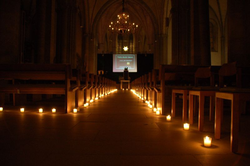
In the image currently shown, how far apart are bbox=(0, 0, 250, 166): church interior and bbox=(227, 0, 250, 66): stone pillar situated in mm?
25

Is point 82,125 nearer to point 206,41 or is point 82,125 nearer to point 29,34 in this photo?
point 206,41

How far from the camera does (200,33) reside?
27.8 ft

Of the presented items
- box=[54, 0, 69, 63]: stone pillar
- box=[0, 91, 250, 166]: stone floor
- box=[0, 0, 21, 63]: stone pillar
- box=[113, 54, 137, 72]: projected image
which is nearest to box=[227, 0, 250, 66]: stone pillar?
box=[0, 91, 250, 166]: stone floor

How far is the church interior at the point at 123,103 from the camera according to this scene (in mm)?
1746

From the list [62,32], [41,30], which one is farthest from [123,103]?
[62,32]

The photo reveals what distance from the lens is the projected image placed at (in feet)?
83.5

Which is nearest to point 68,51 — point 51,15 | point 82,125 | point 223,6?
point 51,15

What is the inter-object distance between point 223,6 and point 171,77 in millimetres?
15883

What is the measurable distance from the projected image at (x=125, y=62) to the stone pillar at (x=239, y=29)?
19.7 meters

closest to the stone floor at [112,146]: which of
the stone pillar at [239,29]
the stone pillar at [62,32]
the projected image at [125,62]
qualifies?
the stone pillar at [239,29]

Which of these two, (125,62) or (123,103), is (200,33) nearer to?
(123,103)

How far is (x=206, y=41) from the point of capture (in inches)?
331

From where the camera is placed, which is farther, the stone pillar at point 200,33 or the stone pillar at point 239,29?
the stone pillar at point 200,33

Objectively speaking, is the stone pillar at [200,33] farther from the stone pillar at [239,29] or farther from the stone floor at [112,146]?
the stone floor at [112,146]
